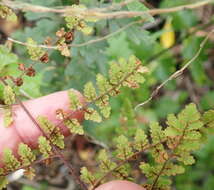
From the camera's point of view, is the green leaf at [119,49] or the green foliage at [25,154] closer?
the green foliage at [25,154]

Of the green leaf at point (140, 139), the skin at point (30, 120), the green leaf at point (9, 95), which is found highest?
the green leaf at point (9, 95)

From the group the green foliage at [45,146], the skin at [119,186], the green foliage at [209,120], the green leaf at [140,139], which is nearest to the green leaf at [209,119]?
the green foliage at [209,120]

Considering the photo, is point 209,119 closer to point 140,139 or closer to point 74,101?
point 140,139

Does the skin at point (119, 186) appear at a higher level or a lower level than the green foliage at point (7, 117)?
lower

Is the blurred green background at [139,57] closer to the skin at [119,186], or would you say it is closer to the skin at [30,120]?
the skin at [30,120]

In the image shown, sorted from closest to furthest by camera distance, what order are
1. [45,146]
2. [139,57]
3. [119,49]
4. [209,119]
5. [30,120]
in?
[209,119], [45,146], [30,120], [139,57], [119,49]

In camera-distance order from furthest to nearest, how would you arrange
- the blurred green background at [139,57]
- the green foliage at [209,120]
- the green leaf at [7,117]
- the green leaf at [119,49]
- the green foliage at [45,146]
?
1. the green leaf at [119,49]
2. the blurred green background at [139,57]
3. the green leaf at [7,117]
4. the green foliage at [45,146]
5. the green foliage at [209,120]

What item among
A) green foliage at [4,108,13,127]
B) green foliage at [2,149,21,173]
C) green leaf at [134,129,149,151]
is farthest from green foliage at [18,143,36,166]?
green leaf at [134,129,149,151]

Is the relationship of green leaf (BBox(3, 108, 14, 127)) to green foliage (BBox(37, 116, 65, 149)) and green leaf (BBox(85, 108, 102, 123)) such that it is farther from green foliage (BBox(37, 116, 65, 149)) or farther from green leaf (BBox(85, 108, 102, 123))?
green leaf (BBox(85, 108, 102, 123))

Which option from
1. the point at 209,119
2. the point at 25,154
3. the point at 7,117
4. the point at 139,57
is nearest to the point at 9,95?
the point at 7,117
